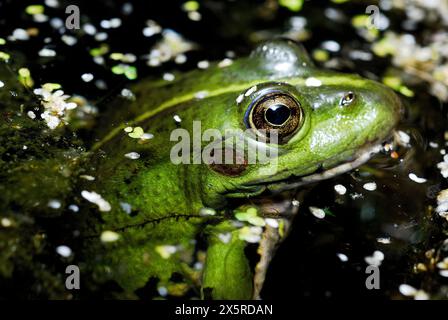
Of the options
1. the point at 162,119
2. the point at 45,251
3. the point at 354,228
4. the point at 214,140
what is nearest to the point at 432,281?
the point at 354,228

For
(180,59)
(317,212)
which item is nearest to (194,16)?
(180,59)

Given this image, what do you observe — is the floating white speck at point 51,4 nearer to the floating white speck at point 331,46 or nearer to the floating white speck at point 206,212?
the floating white speck at point 331,46

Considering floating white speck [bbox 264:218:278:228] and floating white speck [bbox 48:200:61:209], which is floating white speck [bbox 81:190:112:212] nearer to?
floating white speck [bbox 48:200:61:209]

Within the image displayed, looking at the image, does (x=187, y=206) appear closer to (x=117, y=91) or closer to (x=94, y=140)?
(x=94, y=140)

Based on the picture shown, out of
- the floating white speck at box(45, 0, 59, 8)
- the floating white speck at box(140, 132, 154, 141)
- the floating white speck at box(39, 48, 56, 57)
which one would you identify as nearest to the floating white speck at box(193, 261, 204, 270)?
the floating white speck at box(140, 132, 154, 141)

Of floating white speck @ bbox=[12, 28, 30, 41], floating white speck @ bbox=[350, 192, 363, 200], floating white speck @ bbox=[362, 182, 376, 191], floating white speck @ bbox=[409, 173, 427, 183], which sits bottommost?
floating white speck @ bbox=[350, 192, 363, 200]

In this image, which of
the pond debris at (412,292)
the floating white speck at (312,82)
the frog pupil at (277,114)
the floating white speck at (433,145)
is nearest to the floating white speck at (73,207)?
the frog pupil at (277,114)

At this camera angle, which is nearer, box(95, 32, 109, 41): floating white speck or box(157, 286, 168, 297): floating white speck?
box(157, 286, 168, 297): floating white speck
